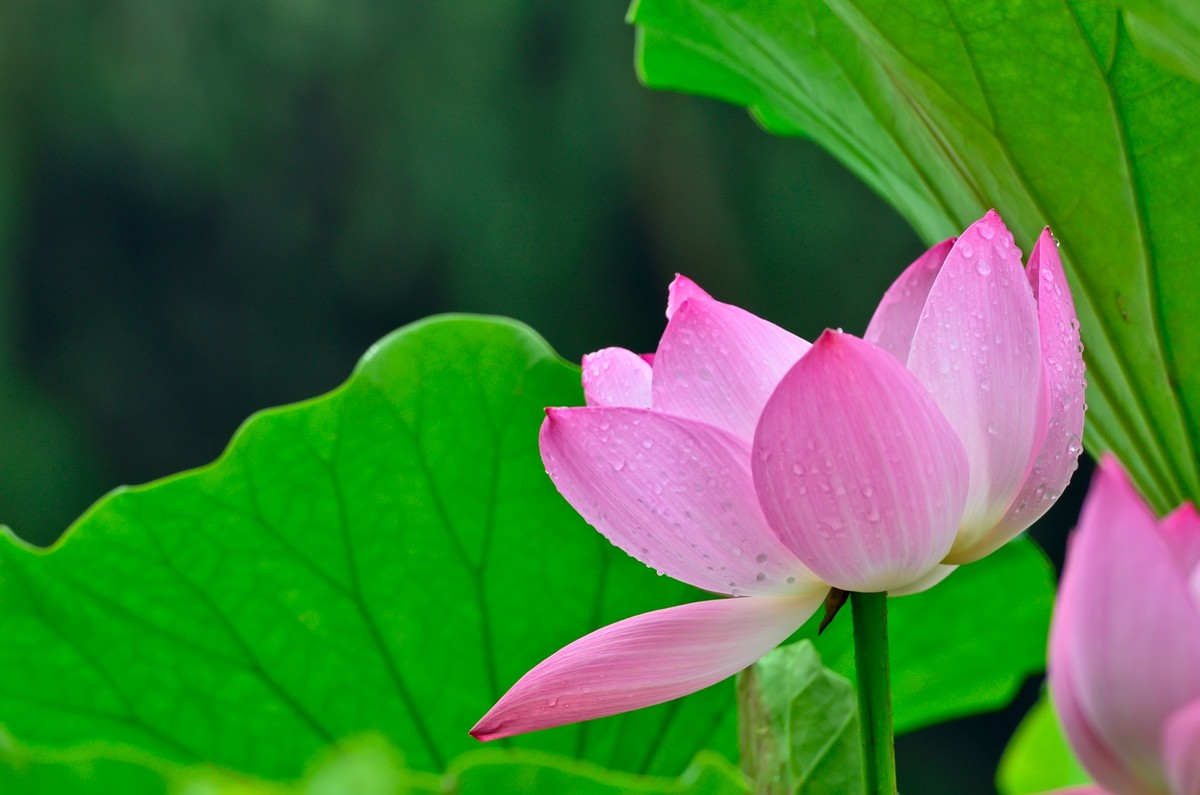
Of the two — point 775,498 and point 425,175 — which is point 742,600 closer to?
point 775,498

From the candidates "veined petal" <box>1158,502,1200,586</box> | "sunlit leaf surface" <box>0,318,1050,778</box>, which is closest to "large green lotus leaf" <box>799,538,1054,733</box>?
"sunlit leaf surface" <box>0,318,1050,778</box>

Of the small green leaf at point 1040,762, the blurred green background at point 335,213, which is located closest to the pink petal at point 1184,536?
the small green leaf at point 1040,762

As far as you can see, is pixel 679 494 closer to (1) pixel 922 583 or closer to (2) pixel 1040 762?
(1) pixel 922 583

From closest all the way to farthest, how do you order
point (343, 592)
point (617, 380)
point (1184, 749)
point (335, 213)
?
point (1184, 749)
point (617, 380)
point (343, 592)
point (335, 213)

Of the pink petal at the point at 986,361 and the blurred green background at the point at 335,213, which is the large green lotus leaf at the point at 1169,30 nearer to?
the pink petal at the point at 986,361

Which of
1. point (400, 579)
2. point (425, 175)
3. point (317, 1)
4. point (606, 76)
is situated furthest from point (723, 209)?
point (400, 579)

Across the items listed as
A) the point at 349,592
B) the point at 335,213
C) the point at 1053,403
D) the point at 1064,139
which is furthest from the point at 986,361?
the point at 335,213
